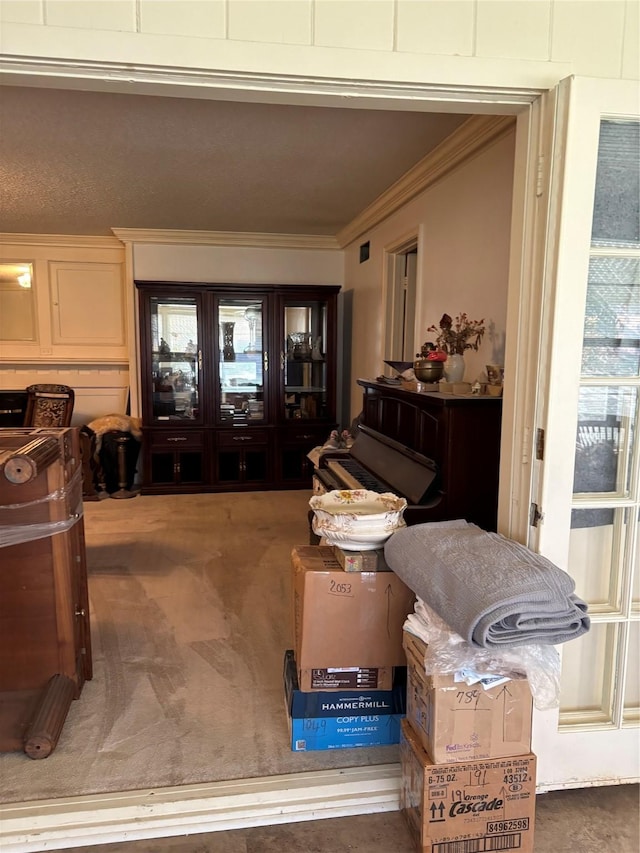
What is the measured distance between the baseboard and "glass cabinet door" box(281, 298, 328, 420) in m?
3.95

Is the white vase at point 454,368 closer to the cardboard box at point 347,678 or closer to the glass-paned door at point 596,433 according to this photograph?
the glass-paned door at point 596,433

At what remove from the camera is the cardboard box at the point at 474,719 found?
5.00 ft

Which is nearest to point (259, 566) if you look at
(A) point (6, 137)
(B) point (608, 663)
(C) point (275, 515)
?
(C) point (275, 515)

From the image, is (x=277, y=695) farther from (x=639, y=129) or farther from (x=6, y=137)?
(x=6, y=137)

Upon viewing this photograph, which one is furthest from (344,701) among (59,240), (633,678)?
(59,240)

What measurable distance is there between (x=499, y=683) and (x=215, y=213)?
Answer: 4169 mm

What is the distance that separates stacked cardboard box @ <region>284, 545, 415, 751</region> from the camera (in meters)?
1.89

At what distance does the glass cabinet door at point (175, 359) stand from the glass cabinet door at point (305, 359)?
33.2 inches

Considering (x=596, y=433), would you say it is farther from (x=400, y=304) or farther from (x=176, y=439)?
(x=176, y=439)

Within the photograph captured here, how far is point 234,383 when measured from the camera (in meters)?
5.48

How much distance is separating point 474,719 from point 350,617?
0.50 m

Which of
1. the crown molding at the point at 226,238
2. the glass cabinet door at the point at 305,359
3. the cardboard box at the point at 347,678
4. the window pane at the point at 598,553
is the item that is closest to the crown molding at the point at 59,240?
the crown molding at the point at 226,238

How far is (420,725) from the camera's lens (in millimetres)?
1640

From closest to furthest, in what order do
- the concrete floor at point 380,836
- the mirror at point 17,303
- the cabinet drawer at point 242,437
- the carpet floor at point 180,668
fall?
the concrete floor at point 380,836
the carpet floor at point 180,668
the cabinet drawer at point 242,437
the mirror at point 17,303
